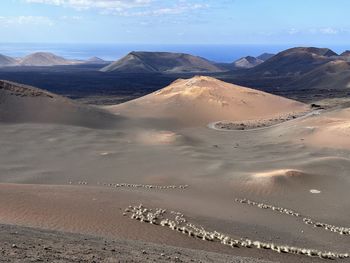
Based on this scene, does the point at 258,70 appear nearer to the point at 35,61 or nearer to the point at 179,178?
the point at 35,61

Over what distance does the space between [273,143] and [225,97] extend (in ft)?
63.8

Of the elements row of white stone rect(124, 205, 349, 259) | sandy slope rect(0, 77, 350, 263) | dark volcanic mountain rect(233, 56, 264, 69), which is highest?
dark volcanic mountain rect(233, 56, 264, 69)

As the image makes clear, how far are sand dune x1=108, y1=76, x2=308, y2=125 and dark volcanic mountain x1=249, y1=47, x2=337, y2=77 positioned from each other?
69.5 m

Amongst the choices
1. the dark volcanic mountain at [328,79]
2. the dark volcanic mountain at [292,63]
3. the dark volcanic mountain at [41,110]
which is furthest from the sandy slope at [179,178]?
the dark volcanic mountain at [292,63]

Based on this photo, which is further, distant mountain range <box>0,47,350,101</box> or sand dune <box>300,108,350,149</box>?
distant mountain range <box>0,47,350,101</box>

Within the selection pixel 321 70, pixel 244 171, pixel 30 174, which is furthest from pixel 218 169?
pixel 321 70

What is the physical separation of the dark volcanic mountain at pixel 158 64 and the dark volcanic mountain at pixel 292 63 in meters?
17.7

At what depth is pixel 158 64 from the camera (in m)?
156

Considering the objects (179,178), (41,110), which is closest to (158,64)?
(41,110)

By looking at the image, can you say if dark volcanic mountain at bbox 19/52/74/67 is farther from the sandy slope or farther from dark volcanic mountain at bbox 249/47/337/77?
the sandy slope

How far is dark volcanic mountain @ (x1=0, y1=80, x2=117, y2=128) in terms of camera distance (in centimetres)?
3706

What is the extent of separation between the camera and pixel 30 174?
79.4ft

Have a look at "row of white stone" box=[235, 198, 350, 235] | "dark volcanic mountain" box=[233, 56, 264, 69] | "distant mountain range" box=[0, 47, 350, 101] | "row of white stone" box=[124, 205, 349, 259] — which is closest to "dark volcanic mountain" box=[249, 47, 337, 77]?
"distant mountain range" box=[0, 47, 350, 101]

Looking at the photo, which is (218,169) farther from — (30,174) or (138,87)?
(138,87)
